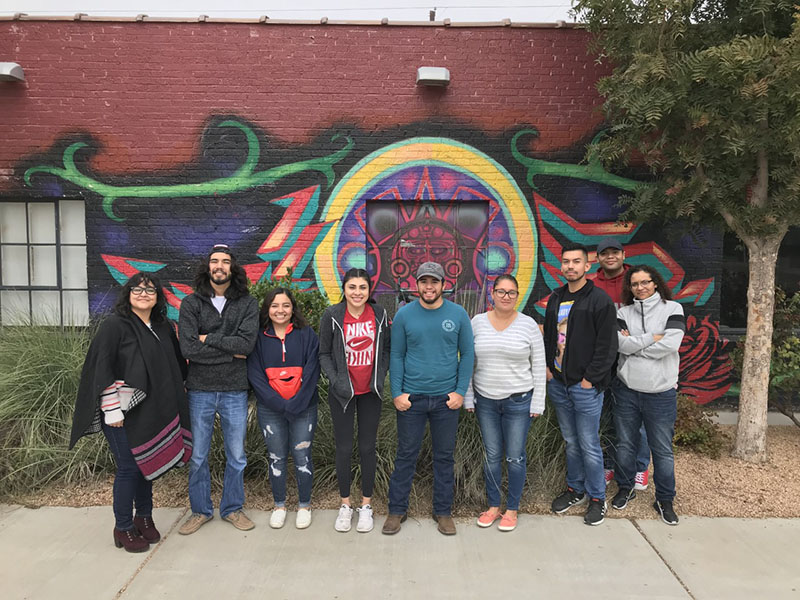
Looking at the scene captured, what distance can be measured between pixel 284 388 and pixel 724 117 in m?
4.13

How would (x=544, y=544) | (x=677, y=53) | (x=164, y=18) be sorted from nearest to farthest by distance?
1. (x=544, y=544)
2. (x=677, y=53)
3. (x=164, y=18)

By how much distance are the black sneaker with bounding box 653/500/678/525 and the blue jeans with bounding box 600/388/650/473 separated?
410 mm

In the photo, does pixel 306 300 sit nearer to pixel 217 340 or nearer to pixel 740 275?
pixel 217 340

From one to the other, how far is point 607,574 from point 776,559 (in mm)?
1164

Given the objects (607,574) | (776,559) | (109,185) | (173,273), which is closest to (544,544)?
(607,574)

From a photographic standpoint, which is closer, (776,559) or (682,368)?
(776,559)

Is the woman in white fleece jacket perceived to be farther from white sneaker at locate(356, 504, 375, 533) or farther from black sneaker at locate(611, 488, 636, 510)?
white sneaker at locate(356, 504, 375, 533)

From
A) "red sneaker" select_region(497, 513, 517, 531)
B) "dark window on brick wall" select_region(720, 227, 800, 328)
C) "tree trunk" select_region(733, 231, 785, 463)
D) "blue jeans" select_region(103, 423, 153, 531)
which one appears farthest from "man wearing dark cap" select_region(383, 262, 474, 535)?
"dark window on brick wall" select_region(720, 227, 800, 328)

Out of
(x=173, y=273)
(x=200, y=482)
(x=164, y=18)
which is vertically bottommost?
(x=200, y=482)

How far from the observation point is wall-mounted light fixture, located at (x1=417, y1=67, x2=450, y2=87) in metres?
6.61

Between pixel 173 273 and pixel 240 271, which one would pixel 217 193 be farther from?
pixel 240 271

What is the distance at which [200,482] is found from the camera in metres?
3.90

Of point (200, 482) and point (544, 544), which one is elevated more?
point (200, 482)

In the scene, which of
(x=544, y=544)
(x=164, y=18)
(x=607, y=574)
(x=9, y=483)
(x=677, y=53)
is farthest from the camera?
(x=164, y=18)
